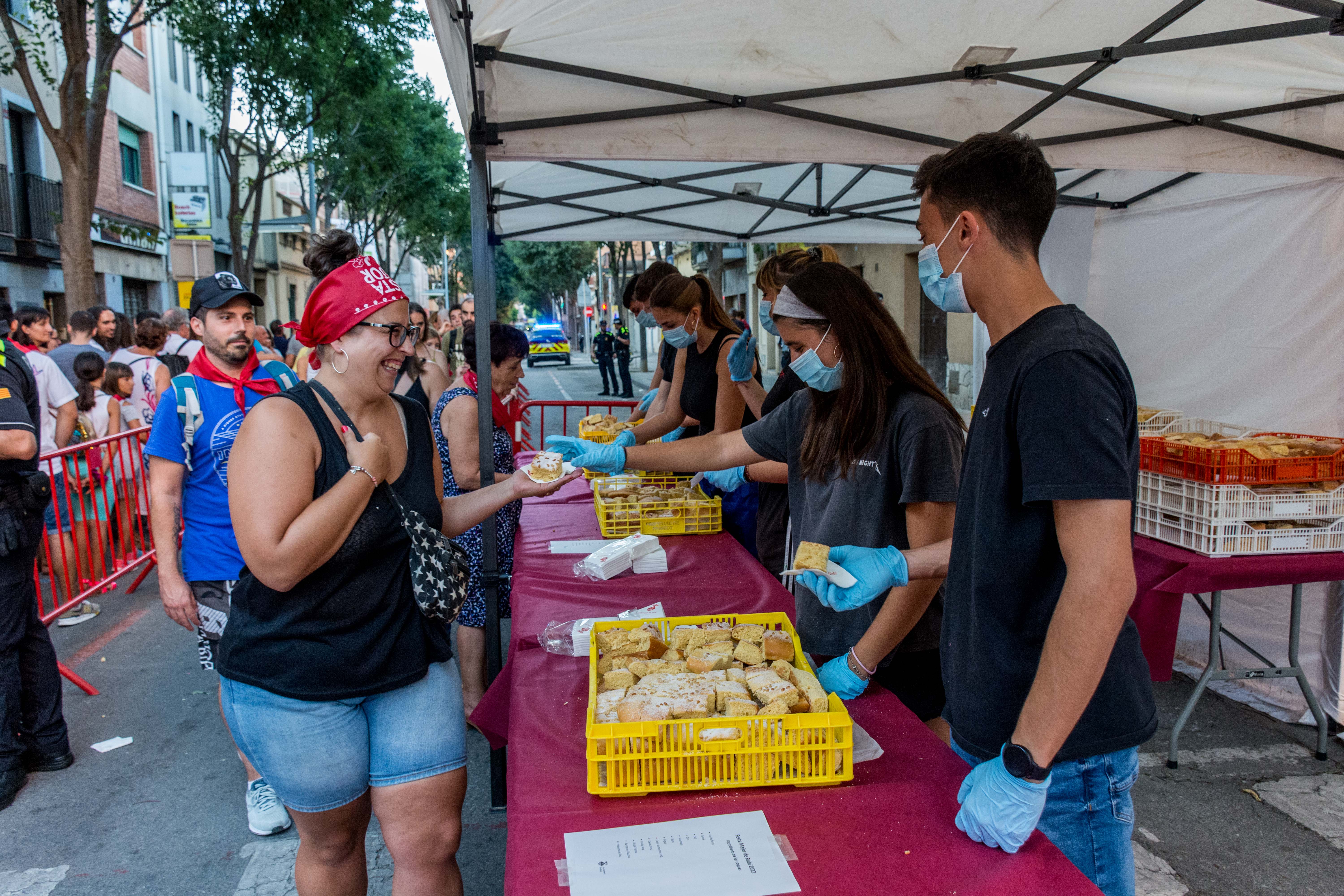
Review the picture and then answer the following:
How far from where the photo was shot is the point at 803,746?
1751mm

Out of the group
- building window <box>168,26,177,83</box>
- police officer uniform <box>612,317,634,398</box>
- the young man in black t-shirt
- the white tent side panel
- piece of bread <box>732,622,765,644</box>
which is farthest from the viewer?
building window <box>168,26,177,83</box>

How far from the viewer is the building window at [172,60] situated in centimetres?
2542

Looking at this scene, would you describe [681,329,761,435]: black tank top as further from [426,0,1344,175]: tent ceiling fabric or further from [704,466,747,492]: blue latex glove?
[426,0,1344,175]: tent ceiling fabric

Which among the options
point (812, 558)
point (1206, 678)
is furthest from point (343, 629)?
point (1206, 678)

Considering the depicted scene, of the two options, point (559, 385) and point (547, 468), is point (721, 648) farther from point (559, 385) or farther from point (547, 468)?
point (559, 385)

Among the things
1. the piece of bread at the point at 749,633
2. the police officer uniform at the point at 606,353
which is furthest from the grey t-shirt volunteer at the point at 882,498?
the police officer uniform at the point at 606,353

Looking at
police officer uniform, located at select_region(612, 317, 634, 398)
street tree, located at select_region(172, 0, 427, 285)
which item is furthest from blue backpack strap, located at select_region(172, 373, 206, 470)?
police officer uniform, located at select_region(612, 317, 634, 398)

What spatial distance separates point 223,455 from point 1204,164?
4.38 meters

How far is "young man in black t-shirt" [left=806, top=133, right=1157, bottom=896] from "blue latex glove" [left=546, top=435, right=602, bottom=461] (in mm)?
1807

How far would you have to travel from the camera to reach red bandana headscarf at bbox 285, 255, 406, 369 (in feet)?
6.98

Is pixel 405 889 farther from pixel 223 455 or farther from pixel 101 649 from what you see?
pixel 101 649

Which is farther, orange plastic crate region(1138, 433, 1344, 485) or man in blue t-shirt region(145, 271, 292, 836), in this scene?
orange plastic crate region(1138, 433, 1344, 485)


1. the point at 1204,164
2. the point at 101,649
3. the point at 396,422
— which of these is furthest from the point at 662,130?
the point at 101,649

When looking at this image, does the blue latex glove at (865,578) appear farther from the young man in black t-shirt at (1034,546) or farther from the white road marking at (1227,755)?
the white road marking at (1227,755)
